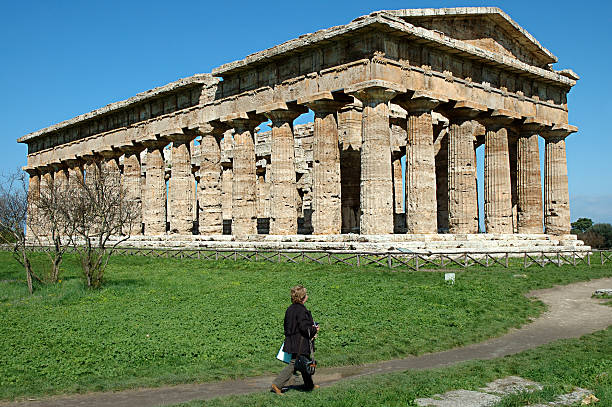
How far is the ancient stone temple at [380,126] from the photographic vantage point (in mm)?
27781

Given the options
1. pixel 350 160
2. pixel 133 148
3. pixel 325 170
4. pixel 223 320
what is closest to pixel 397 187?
pixel 350 160

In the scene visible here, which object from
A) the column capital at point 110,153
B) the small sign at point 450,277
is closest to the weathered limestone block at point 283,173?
the small sign at point 450,277

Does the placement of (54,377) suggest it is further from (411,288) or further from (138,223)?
(138,223)

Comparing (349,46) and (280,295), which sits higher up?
(349,46)

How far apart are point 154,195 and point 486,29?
950 inches

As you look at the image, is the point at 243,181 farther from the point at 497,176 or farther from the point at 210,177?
the point at 497,176

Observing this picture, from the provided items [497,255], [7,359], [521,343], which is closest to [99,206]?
[7,359]

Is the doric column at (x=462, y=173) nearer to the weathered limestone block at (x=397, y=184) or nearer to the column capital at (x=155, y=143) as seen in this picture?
the weathered limestone block at (x=397, y=184)

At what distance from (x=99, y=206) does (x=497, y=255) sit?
18.1 meters

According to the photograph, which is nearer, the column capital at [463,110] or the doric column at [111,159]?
the column capital at [463,110]

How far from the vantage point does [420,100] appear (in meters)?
28.9

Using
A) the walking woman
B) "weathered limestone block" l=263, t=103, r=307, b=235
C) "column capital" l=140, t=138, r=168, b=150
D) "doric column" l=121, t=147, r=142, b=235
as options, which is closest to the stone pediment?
"weathered limestone block" l=263, t=103, r=307, b=235

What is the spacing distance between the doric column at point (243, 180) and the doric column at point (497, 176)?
13008 millimetres

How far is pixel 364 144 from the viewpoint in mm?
27734
